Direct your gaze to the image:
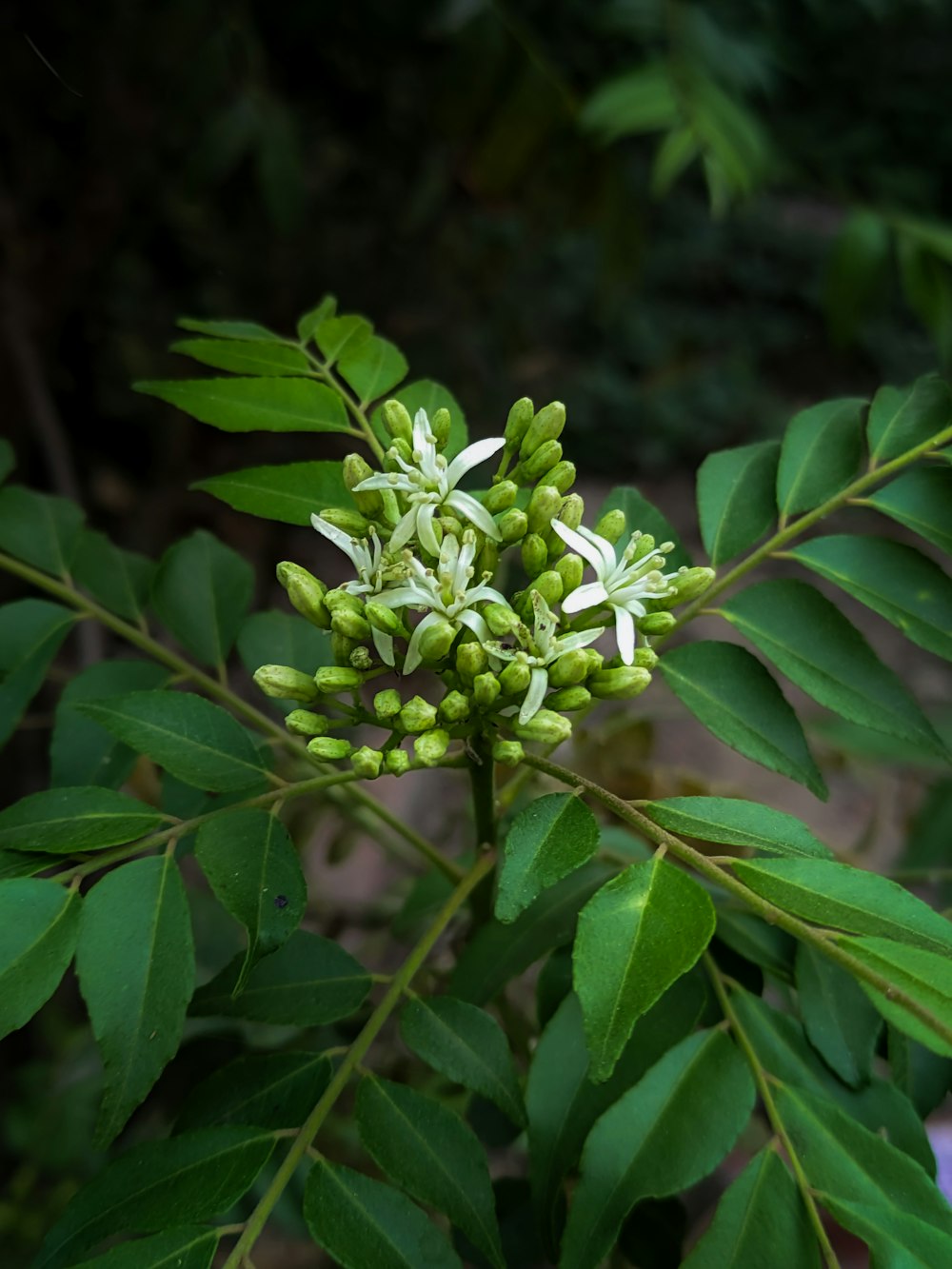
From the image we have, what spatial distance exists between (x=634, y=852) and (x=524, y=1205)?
33 cm

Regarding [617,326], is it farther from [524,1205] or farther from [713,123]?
[524,1205]

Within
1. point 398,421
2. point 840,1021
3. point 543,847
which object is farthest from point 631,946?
point 398,421

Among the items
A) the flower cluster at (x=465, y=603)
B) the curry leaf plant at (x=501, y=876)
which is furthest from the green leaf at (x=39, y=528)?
the flower cluster at (x=465, y=603)

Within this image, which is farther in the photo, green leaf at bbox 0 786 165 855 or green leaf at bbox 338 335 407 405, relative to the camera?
green leaf at bbox 338 335 407 405

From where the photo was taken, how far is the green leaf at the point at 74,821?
24.6 inches

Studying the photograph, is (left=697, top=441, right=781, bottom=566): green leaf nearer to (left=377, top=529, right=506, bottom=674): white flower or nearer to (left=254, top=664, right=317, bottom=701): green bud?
(left=377, top=529, right=506, bottom=674): white flower

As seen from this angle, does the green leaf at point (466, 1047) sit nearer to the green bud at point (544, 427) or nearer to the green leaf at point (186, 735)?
the green leaf at point (186, 735)

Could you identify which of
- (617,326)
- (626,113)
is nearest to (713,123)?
(626,113)

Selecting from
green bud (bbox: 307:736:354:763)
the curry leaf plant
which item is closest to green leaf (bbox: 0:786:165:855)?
the curry leaf plant

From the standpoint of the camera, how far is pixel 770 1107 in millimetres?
645

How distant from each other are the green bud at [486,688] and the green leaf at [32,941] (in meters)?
0.28

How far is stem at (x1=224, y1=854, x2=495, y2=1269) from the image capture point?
0.59 m

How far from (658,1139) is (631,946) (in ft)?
0.62

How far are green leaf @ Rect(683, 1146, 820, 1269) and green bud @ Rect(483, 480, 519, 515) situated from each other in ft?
1.50
